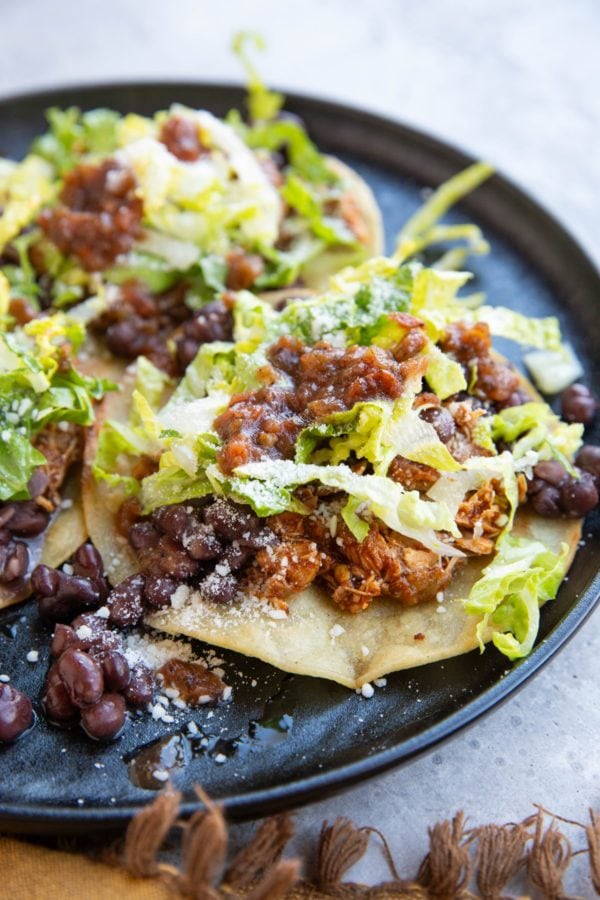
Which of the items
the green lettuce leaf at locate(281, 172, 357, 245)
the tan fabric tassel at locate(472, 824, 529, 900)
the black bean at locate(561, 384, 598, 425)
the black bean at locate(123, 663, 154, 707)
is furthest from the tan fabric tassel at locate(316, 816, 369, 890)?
the green lettuce leaf at locate(281, 172, 357, 245)

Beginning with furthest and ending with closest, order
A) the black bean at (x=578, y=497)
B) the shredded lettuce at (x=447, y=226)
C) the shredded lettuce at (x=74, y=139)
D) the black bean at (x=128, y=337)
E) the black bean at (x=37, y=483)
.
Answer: the shredded lettuce at (x=74, y=139) → the shredded lettuce at (x=447, y=226) → the black bean at (x=128, y=337) → the black bean at (x=37, y=483) → the black bean at (x=578, y=497)

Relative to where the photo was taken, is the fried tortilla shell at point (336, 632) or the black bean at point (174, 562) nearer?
the fried tortilla shell at point (336, 632)

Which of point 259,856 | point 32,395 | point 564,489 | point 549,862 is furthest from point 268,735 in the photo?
point 32,395

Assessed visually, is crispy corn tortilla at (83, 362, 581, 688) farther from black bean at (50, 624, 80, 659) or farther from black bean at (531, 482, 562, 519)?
black bean at (50, 624, 80, 659)

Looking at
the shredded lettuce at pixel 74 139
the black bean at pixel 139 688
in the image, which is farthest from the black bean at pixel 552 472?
the shredded lettuce at pixel 74 139

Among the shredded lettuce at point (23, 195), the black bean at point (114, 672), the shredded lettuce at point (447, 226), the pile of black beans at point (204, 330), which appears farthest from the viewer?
the shredded lettuce at point (447, 226)

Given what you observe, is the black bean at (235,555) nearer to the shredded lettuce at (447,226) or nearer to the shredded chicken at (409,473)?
the shredded chicken at (409,473)

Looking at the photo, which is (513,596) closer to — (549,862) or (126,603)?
(549,862)
